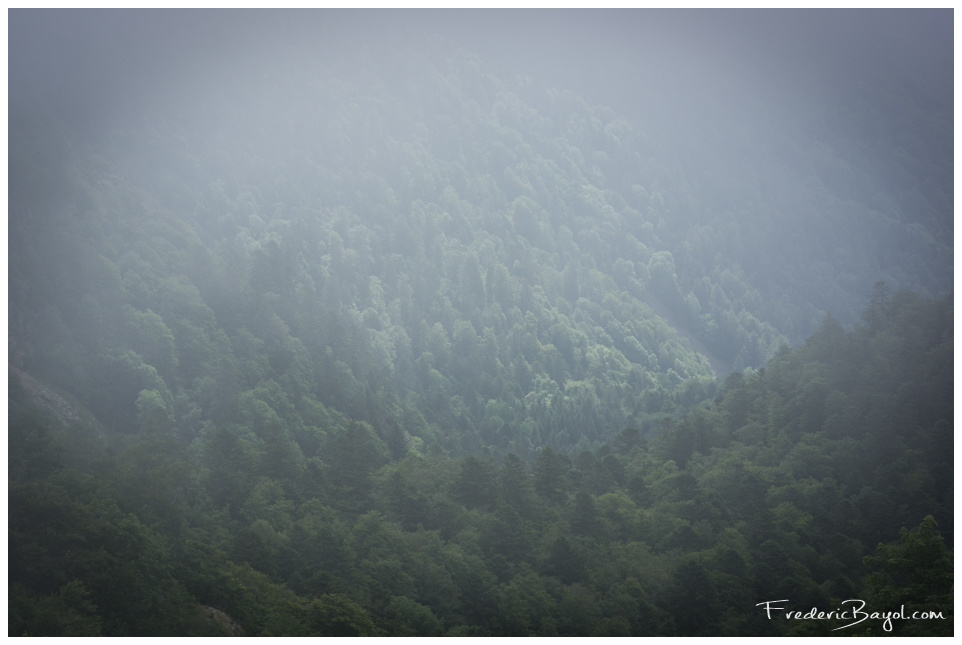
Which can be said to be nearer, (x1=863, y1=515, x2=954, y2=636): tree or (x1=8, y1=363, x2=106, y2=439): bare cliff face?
(x1=863, y1=515, x2=954, y2=636): tree

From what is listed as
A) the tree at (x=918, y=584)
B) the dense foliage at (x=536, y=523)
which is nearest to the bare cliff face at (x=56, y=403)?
the dense foliage at (x=536, y=523)

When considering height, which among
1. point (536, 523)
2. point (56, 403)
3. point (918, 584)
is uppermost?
point (56, 403)

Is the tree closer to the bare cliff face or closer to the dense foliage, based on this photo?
the dense foliage

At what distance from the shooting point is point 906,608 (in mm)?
51031

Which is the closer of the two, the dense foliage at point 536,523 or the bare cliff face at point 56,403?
the dense foliage at point 536,523

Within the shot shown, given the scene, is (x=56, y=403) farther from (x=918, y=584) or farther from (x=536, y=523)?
(x=918, y=584)

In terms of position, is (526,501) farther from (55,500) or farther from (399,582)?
(55,500)

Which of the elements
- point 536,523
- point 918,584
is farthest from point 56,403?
point 918,584

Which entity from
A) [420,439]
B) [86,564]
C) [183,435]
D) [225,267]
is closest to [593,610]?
[86,564]

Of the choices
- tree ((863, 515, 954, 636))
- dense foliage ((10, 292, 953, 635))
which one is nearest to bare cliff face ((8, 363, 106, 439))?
dense foliage ((10, 292, 953, 635))

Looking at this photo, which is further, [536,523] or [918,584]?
[536,523]

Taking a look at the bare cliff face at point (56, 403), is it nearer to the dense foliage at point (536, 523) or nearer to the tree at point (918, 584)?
the dense foliage at point (536, 523)

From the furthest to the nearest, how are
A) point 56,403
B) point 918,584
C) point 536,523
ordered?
point 56,403 < point 536,523 < point 918,584

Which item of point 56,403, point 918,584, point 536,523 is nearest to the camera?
point 918,584
